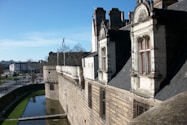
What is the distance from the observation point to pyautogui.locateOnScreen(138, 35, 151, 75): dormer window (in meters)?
7.28

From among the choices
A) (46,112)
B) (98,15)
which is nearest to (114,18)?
(98,15)

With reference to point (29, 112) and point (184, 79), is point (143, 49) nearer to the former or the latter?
point (184, 79)

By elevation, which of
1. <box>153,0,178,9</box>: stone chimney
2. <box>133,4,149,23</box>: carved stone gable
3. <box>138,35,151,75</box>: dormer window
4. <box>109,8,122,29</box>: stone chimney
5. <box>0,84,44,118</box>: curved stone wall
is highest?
<box>109,8,122,29</box>: stone chimney

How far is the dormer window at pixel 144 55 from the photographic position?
23.9ft

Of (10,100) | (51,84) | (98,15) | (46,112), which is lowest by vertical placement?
(46,112)

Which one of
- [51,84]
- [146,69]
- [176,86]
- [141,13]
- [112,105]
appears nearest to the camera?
[176,86]

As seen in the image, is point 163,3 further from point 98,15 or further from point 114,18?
point 98,15

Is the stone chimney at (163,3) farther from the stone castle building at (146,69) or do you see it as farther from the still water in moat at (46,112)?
the still water in moat at (46,112)

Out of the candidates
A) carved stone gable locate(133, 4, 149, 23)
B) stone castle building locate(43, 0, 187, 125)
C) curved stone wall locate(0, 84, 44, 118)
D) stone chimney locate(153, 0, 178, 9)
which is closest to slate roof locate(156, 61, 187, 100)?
stone castle building locate(43, 0, 187, 125)

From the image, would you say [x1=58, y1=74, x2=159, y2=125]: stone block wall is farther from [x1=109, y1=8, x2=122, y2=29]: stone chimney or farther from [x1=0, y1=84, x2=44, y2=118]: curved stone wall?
[x1=0, y1=84, x2=44, y2=118]: curved stone wall

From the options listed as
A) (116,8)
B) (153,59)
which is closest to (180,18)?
(153,59)

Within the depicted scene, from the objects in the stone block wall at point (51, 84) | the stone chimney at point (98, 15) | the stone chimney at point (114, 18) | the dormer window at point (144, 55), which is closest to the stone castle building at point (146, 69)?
the dormer window at point (144, 55)

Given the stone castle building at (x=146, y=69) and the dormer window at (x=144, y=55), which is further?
the dormer window at (x=144, y=55)

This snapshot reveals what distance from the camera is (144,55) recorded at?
24.8 feet
